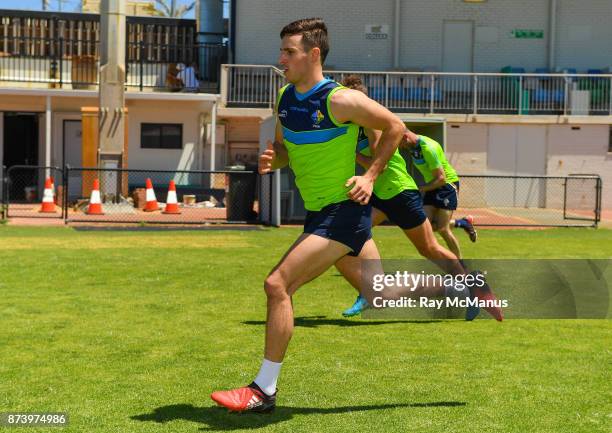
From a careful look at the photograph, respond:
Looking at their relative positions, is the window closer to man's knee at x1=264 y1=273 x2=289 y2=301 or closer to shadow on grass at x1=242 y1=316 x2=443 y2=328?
shadow on grass at x1=242 y1=316 x2=443 y2=328

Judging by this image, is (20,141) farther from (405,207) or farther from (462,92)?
(405,207)

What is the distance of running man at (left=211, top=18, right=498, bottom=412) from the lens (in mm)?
6004

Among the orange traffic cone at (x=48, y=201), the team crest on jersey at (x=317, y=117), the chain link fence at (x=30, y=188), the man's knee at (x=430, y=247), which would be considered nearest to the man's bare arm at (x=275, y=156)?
the team crest on jersey at (x=317, y=117)

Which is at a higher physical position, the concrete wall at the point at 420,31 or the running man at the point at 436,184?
the concrete wall at the point at 420,31

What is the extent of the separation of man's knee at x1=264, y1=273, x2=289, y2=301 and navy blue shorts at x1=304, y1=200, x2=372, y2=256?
368mm

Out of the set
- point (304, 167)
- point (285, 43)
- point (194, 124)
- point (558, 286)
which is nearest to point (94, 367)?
point (304, 167)

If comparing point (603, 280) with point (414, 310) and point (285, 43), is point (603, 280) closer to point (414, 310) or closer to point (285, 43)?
point (414, 310)

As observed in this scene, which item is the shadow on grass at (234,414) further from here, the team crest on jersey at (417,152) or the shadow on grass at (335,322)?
the team crest on jersey at (417,152)

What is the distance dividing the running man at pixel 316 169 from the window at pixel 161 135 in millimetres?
27903

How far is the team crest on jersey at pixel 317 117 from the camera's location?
6.15 m

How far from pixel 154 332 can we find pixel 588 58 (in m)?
30.4

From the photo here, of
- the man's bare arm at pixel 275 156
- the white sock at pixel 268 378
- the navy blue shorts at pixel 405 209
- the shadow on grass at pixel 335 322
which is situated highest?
the man's bare arm at pixel 275 156

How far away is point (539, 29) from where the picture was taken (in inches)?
1438

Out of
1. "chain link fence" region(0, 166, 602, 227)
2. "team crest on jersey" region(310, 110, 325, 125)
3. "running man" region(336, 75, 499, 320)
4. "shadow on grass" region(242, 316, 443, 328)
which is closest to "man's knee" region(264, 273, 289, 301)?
"team crest on jersey" region(310, 110, 325, 125)
